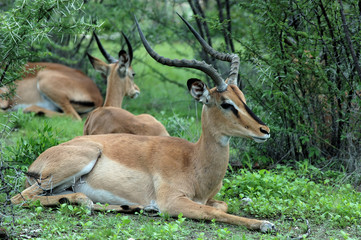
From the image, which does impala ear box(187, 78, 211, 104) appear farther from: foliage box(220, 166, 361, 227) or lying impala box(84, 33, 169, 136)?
lying impala box(84, 33, 169, 136)

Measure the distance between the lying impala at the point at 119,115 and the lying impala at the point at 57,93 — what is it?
2049 mm

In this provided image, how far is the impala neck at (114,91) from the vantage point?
899 cm

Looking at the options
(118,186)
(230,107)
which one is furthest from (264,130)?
(118,186)

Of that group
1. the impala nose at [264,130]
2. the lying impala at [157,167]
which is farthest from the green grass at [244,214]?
the impala nose at [264,130]

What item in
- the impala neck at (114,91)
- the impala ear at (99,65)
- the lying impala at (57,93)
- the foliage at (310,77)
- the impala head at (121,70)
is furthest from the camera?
the lying impala at (57,93)

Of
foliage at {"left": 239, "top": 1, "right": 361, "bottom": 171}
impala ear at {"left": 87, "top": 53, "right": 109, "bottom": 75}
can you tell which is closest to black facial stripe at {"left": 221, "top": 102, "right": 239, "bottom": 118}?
foliage at {"left": 239, "top": 1, "right": 361, "bottom": 171}

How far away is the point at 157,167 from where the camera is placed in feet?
18.8

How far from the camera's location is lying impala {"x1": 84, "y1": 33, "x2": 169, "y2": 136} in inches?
292

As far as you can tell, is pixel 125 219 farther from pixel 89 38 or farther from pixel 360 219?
pixel 89 38

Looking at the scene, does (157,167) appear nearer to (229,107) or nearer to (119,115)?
(229,107)

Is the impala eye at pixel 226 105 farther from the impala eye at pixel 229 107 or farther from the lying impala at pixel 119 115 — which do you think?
the lying impala at pixel 119 115

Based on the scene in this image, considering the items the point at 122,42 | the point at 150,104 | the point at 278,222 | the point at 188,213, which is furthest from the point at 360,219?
the point at 122,42

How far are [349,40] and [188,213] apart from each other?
2907mm

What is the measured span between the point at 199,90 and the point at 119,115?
214cm
